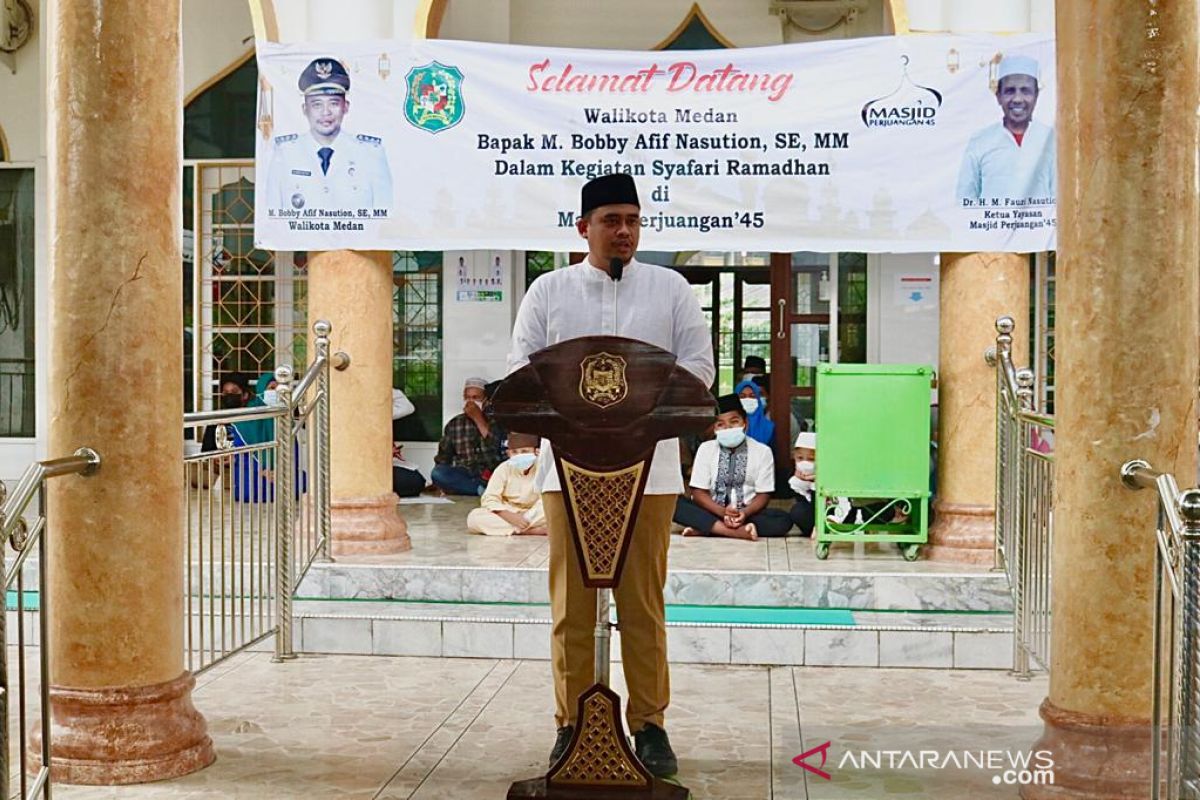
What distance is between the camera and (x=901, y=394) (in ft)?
22.4

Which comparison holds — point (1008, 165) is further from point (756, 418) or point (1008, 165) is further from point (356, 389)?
point (356, 389)

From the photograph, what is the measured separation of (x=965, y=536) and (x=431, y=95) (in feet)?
11.2

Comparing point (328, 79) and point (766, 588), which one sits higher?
point (328, 79)

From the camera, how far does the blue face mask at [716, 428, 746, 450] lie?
24.7 ft

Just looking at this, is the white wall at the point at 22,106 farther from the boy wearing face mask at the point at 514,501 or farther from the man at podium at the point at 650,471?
the man at podium at the point at 650,471

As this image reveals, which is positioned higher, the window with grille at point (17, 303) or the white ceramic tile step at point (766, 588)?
the window with grille at point (17, 303)

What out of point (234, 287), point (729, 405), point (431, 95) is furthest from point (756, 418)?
point (234, 287)

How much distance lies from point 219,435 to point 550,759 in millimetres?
1772

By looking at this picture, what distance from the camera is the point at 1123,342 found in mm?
3682

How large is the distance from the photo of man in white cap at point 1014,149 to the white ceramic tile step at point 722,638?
2094 millimetres

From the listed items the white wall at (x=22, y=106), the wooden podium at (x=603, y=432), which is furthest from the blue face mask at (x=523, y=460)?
the white wall at (x=22, y=106)

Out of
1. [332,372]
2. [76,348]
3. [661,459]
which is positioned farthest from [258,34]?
[661,459]

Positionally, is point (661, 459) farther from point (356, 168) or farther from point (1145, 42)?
point (356, 168)

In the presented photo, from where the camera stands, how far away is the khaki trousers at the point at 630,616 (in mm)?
3928
